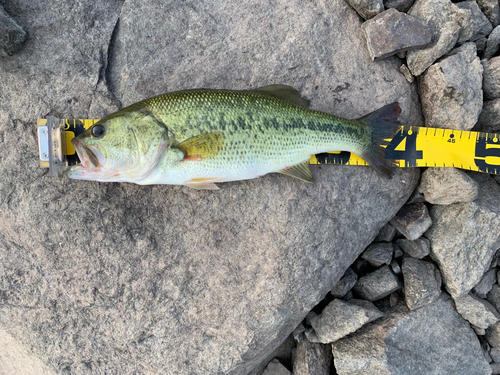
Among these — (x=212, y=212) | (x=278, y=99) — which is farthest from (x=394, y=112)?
(x=212, y=212)

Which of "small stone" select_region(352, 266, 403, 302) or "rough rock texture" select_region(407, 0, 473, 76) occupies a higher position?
"rough rock texture" select_region(407, 0, 473, 76)

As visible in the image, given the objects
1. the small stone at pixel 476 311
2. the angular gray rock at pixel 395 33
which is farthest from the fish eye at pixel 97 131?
the small stone at pixel 476 311

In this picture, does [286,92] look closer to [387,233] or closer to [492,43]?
[387,233]

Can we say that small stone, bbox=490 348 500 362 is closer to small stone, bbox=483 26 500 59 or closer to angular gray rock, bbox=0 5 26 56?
small stone, bbox=483 26 500 59

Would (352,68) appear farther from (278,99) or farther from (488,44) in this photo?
(488,44)

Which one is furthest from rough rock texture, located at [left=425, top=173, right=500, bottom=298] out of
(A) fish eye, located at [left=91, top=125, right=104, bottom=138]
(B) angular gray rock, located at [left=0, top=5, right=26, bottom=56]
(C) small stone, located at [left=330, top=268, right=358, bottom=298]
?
(B) angular gray rock, located at [left=0, top=5, right=26, bottom=56]
